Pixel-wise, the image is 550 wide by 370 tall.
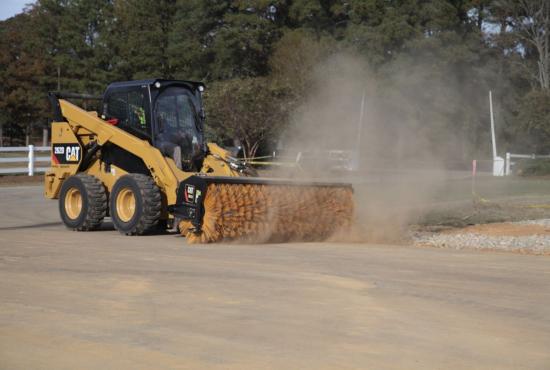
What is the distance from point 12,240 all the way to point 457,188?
63.6 ft

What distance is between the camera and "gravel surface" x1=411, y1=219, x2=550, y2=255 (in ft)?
44.9

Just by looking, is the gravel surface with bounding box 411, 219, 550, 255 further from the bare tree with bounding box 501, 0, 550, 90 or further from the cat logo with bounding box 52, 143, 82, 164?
the bare tree with bounding box 501, 0, 550, 90

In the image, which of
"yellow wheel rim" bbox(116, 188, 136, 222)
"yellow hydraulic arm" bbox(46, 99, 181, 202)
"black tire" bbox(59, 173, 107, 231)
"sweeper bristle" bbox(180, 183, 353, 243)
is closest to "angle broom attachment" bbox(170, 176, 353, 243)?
"sweeper bristle" bbox(180, 183, 353, 243)

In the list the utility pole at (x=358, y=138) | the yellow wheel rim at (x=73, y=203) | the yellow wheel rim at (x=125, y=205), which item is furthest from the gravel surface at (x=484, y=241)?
the yellow wheel rim at (x=73, y=203)

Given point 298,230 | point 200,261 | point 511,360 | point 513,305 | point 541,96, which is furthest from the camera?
point 541,96

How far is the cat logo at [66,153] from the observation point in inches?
609

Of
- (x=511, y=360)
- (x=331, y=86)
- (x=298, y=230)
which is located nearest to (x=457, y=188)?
(x=331, y=86)

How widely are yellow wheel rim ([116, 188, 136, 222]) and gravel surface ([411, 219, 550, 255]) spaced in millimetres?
5085

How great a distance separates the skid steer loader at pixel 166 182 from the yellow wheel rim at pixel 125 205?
2cm

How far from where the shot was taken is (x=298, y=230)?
13.8m

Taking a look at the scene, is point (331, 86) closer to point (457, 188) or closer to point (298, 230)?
point (298, 230)

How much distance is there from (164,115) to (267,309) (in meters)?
7.81

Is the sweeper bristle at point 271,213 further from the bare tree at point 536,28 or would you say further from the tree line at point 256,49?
the bare tree at point 536,28

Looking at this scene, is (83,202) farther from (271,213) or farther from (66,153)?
(271,213)
